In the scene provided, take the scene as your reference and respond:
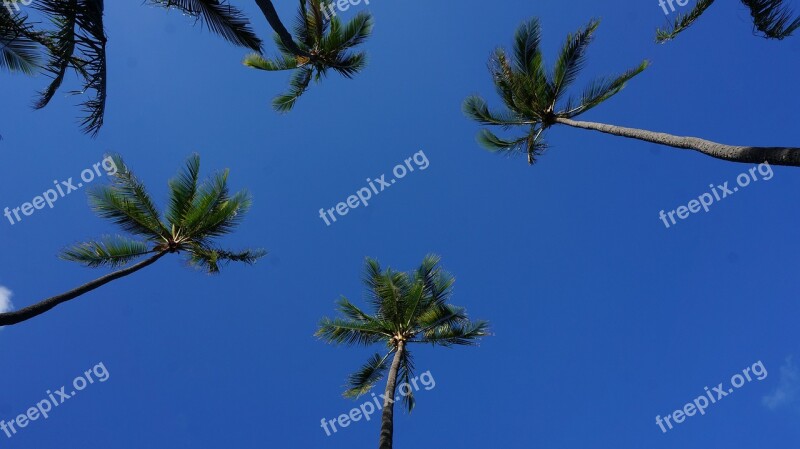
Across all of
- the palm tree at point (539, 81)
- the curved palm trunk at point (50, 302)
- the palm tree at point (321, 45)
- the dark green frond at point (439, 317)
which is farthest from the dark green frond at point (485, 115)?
the curved palm trunk at point (50, 302)

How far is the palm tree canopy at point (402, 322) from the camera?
1421 centimetres

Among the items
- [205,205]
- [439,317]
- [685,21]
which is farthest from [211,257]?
[685,21]

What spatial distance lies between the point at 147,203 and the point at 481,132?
10271 millimetres

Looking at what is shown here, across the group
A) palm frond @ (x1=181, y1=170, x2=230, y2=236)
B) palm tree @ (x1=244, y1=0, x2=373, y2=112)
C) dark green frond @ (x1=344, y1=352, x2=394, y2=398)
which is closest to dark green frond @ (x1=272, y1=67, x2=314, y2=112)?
palm tree @ (x1=244, y1=0, x2=373, y2=112)

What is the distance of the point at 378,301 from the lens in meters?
14.4

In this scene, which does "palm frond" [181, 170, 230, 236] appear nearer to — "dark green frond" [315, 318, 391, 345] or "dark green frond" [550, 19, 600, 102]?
"dark green frond" [315, 318, 391, 345]

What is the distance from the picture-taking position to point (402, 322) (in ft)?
47.2

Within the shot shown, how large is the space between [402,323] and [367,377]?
6.89ft

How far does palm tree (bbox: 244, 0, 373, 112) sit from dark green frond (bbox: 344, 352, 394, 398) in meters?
9.28

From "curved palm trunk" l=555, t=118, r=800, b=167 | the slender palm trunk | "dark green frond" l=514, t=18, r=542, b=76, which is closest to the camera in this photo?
"curved palm trunk" l=555, t=118, r=800, b=167

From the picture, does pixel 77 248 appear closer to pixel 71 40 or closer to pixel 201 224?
pixel 201 224

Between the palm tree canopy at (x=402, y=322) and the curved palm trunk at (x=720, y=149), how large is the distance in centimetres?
669

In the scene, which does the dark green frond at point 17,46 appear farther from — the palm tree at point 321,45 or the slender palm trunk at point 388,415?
the slender palm trunk at point 388,415

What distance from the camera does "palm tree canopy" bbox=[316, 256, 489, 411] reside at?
46.6 ft
